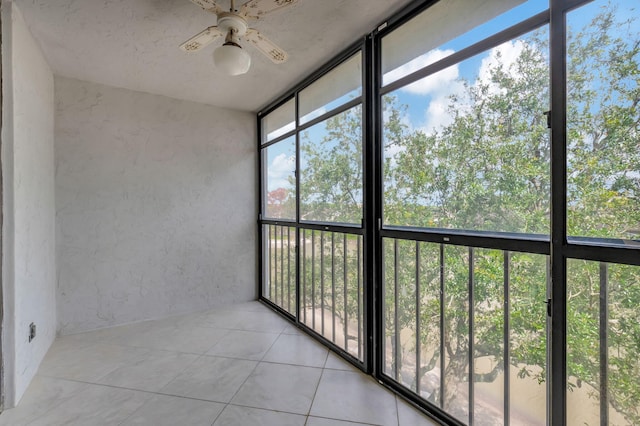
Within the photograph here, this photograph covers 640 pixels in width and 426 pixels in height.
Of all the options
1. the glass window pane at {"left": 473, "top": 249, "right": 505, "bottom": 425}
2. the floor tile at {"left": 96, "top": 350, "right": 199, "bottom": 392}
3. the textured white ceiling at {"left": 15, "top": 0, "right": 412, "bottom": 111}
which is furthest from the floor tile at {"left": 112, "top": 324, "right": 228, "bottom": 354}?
the textured white ceiling at {"left": 15, "top": 0, "right": 412, "bottom": 111}

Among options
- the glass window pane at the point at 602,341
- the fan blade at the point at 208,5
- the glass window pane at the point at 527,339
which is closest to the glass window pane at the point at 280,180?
the fan blade at the point at 208,5

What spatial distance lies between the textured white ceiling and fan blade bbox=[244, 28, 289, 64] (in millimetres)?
271

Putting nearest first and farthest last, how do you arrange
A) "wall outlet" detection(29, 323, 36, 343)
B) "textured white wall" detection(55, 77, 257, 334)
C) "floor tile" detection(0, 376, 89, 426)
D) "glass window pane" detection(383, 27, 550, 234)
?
"glass window pane" detection(383, 27, 550, 234), "floor tile" detection(0, 376, 89, 426), "wall outlet" detection(29, 323, 36, 343), "textured white wall" detection(55, 77, 257, 334)

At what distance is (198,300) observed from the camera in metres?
3.56

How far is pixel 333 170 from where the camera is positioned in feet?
8.90

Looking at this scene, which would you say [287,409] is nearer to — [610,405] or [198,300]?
[610,405]

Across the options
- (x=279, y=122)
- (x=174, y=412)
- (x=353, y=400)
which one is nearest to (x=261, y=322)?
(x=174, y=412)

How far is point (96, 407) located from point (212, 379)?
69 centimetres

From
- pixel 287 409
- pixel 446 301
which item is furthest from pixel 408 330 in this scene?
pixel 287 409

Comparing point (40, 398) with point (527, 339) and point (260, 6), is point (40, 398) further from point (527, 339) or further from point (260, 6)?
point (527, 339)

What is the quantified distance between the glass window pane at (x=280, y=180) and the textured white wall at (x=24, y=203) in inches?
84.4

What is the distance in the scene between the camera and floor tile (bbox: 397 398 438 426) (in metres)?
1.68

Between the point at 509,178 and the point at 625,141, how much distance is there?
418mm

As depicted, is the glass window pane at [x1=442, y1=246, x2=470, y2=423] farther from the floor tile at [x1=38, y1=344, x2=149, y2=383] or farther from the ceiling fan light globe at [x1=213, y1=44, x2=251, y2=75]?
the floor tile at [x1=38, y1=344, x2=149, y2=383]
